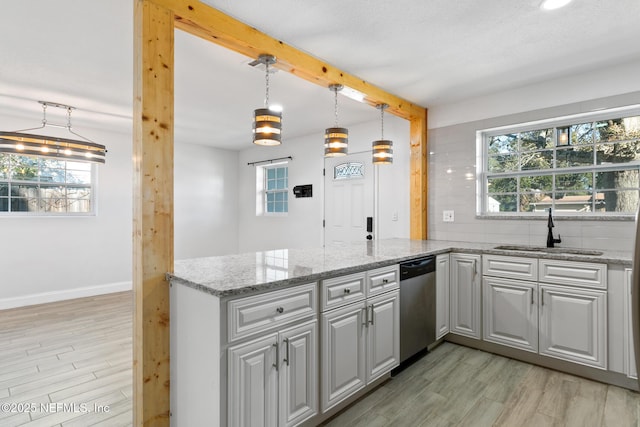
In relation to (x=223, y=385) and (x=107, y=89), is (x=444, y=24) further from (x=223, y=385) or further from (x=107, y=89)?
(x=107, y=89)

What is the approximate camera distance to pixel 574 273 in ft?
8.35

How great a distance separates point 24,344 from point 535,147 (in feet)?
17.8

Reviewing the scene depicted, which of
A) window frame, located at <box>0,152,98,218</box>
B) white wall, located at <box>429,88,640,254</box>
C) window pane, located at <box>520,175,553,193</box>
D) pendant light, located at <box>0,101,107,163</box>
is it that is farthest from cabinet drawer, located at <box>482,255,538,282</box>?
window frame, located at <box>0,152,98,218</box>

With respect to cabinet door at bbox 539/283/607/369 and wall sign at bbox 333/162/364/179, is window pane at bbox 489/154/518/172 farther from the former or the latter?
A: wall sign at bbox 333/162/364/179

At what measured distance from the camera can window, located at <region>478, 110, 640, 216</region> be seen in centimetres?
292

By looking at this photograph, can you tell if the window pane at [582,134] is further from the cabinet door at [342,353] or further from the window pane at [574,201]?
the cabinet door at [342,353]

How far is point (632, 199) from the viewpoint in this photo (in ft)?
9.45

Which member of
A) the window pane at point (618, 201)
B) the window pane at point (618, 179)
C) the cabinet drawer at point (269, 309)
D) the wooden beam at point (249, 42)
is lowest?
the cabinet drawer at point (269, 309)

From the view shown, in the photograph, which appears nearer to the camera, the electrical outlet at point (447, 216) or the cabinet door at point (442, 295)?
the cabinet door at point (442, 295)

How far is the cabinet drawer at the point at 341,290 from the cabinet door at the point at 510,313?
57.1 inches

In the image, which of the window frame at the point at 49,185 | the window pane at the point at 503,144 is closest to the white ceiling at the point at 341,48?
the window pane at the point at 503,144

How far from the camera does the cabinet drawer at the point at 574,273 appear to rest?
2445mm

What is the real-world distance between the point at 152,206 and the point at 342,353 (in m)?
1.40

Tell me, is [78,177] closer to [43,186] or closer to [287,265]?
[43,186]
